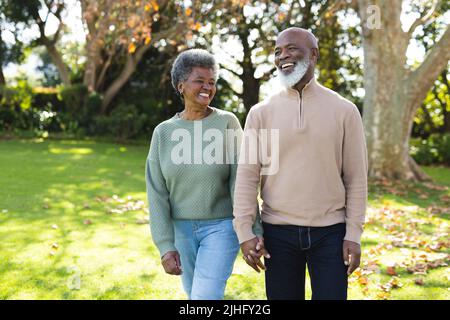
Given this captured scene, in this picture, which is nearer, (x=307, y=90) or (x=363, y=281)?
(x=307, y=90)

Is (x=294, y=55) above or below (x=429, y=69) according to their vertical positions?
below

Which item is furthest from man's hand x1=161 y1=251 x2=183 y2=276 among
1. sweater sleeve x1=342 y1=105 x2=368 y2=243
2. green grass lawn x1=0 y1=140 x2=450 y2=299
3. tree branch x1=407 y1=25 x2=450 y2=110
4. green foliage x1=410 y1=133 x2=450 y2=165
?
green foliage x1=410 y1=133 x2=450 y2=165

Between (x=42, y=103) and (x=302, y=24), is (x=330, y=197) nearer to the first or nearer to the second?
(x=302, y=24)

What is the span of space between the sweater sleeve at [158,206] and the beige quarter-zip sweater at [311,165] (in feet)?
1.76

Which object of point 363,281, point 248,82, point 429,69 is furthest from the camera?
point 248,82

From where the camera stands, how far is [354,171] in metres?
2.83

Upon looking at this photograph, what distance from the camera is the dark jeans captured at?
278 cm

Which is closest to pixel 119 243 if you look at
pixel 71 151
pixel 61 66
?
pixel 71 151

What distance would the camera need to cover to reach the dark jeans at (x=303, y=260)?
278 centimetres

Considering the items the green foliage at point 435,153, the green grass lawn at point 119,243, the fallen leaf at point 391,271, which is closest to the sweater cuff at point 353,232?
the green grass lawn at point 119,243

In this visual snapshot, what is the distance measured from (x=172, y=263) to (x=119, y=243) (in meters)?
3.81

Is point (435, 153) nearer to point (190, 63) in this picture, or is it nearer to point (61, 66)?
point (61, 66)

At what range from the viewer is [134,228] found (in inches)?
301

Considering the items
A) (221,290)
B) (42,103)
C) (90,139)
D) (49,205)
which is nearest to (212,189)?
(221,290)
